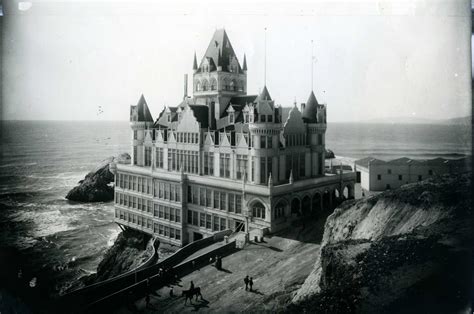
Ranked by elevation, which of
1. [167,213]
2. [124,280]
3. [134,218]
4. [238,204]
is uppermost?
[238,204]

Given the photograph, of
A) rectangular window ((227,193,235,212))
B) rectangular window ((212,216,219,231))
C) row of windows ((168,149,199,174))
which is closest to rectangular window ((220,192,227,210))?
rectangular window ((227,193,235,212))

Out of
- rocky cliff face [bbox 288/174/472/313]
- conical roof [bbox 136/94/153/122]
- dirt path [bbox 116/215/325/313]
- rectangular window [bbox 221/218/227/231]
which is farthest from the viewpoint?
conical roof [bbox 136/94/153/122]

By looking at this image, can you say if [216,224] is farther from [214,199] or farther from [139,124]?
[139,124]

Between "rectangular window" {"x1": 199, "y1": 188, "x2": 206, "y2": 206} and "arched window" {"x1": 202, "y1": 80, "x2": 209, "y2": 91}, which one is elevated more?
"arched window" {"x1": 202, "y1": 80, "x2": 209, "y2": 91}

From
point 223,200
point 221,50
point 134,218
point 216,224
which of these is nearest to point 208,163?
point 223,200

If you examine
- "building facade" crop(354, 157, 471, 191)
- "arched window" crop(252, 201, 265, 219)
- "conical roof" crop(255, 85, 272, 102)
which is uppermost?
"conical roof" crop(255, 85, 272, 102)

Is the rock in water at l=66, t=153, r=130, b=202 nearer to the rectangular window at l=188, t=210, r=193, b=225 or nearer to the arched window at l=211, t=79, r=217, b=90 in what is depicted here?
the arched window at l=211, t=79, r=217, b=90

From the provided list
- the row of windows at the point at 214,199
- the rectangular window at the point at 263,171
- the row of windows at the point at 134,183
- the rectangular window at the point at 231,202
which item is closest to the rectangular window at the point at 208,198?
the row of windows at the point at 214,199
